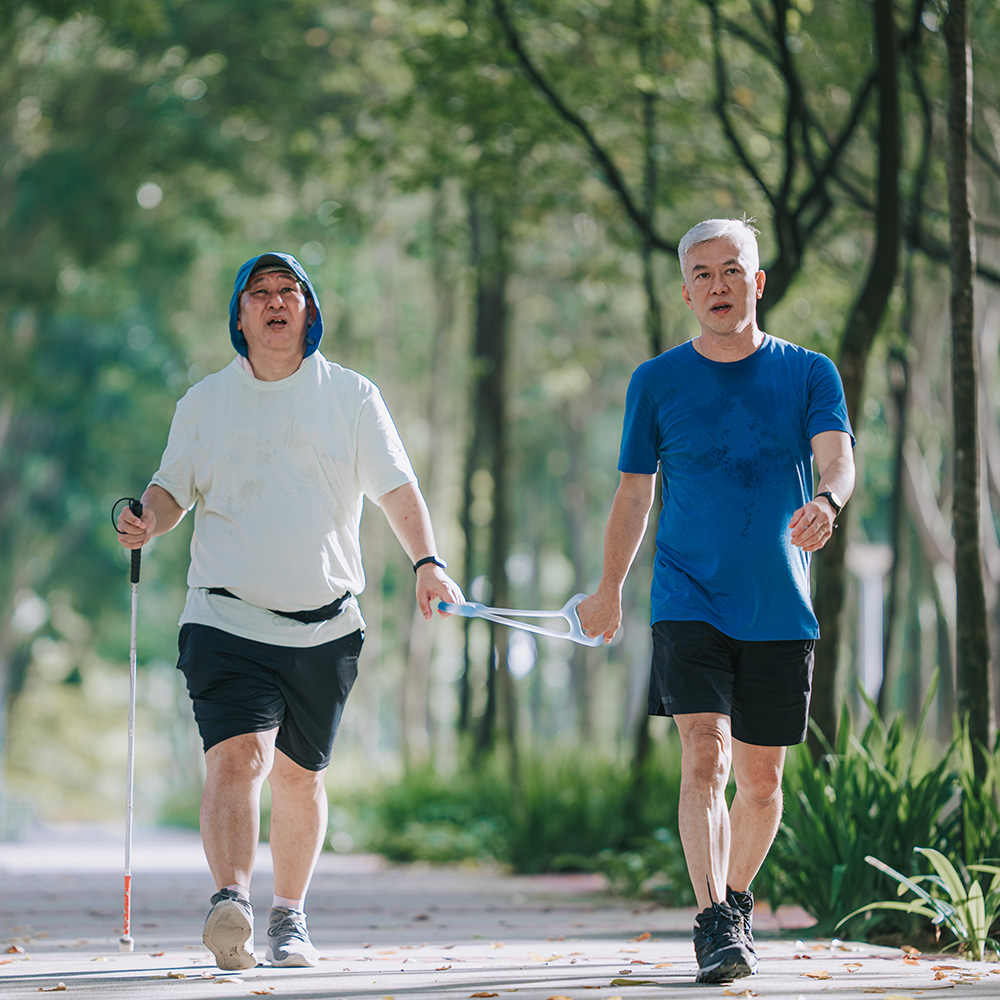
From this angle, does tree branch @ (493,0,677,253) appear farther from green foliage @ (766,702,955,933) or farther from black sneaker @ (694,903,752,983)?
black sneaker @ (694,903,752,983)

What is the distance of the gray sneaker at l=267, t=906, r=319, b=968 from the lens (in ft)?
15.7

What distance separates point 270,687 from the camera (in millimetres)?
4832

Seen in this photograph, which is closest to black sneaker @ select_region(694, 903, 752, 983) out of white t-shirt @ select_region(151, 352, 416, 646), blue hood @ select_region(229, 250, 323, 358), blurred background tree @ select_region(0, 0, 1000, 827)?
white t-shirt @ select_region(151, 352, 416, 646)

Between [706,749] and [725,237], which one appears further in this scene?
[725,237]

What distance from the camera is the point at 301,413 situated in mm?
4957

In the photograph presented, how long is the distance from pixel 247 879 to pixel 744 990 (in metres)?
1.54

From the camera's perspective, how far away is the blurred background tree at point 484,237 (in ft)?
34.1

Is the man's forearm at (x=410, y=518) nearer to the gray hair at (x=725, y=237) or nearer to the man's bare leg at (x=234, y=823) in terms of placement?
the man's bare leg at (x=234, y=823)

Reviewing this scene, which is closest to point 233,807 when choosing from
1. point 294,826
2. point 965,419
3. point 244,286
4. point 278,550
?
point 294,826

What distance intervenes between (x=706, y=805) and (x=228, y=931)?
A: 1.44 m

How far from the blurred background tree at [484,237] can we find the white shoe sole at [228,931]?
3372 millimetres

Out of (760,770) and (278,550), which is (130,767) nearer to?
(278,550)

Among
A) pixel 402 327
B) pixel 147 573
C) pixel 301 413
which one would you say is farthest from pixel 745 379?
pixel 147 573

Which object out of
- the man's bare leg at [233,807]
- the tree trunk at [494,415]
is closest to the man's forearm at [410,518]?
the man's bare leg at [233,807]
